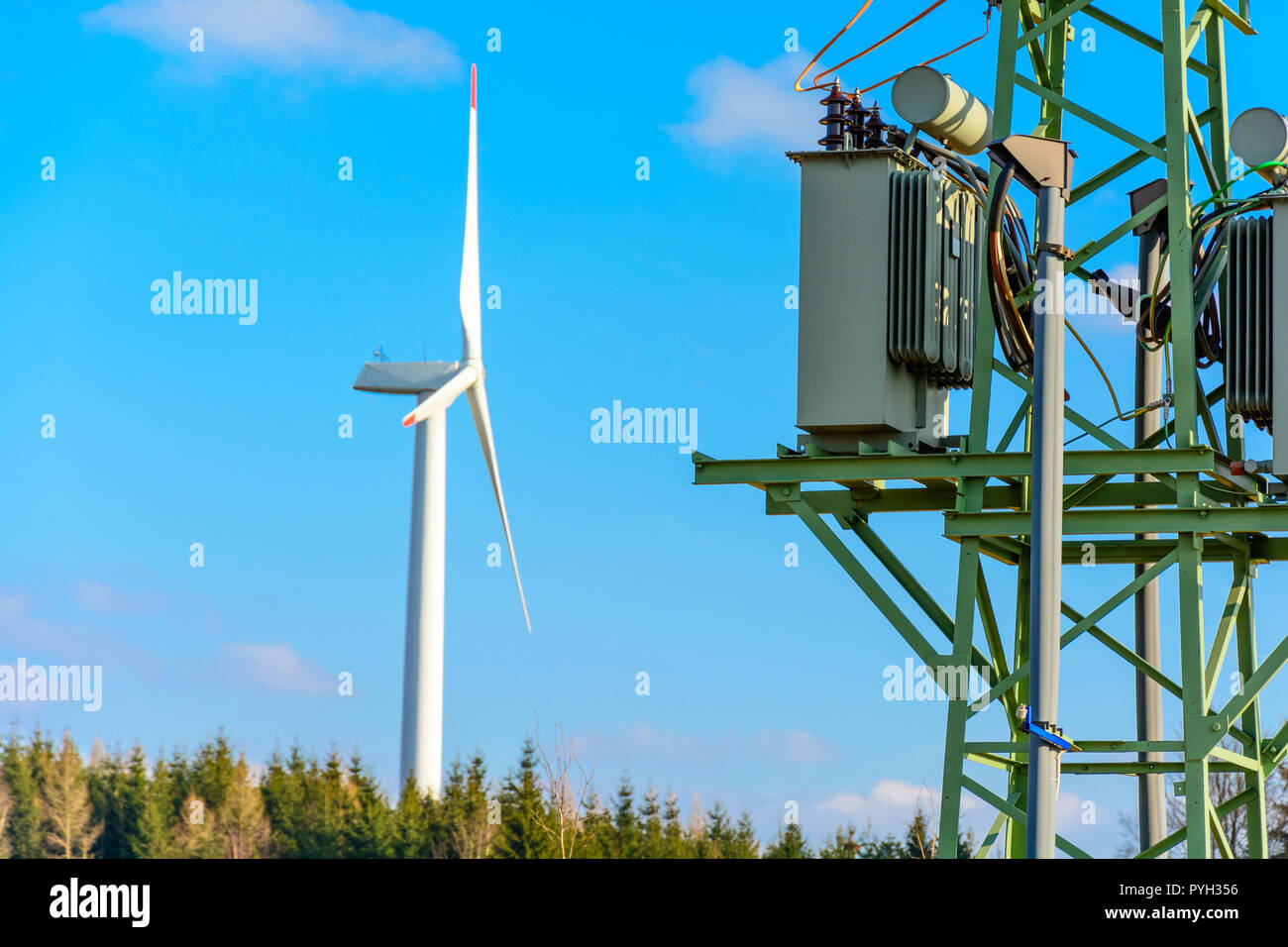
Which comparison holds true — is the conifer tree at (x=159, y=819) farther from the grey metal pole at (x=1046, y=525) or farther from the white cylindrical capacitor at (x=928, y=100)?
the grey metal pole at (x=1046, y=525)

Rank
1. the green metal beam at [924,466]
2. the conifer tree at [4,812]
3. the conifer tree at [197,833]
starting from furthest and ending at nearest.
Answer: the conifer tree at [4,812] < the conifer tree at [197,833] < the green metal beam at [924,466]

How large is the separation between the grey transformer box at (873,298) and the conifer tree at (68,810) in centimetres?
7085

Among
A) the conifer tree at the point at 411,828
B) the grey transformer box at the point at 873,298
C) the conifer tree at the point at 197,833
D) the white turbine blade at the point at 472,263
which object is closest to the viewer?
the grey transformer box at the point at 873,298

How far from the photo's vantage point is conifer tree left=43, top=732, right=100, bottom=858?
87.1 meters

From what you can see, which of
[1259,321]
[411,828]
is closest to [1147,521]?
[1259,321]

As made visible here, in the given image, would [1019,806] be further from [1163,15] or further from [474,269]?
[474,269]

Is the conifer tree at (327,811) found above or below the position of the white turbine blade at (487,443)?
below

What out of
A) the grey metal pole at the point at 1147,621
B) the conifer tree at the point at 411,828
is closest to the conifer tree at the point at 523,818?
the conifer tree at the point at 411,828

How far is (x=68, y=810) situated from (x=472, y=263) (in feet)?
151

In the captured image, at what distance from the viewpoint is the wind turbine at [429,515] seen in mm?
58656

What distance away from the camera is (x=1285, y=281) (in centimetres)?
2130

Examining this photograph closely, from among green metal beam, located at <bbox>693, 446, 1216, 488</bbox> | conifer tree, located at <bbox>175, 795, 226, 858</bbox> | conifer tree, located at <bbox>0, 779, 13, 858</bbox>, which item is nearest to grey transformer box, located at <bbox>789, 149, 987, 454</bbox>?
green metal beam, located at <bbox>693, 446, 1216, 488</bbox>

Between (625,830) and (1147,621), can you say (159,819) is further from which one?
(1147,621)

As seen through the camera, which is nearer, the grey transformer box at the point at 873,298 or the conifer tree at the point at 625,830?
the grey transformer box at the point at 873,298
